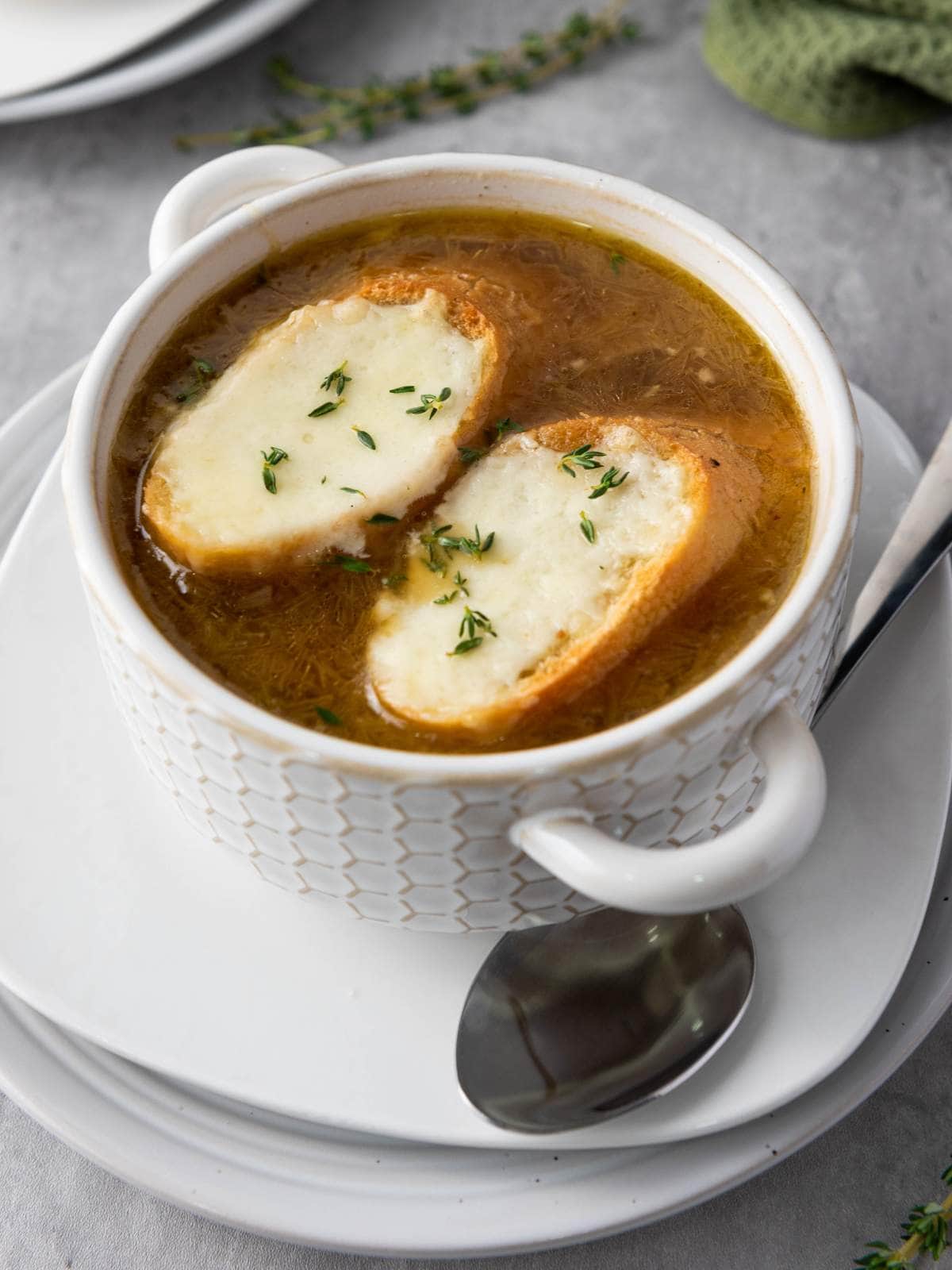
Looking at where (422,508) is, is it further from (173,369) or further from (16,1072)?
(16,1072)

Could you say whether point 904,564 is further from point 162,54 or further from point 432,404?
point 162,54

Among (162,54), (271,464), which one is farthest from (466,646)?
(162,54)

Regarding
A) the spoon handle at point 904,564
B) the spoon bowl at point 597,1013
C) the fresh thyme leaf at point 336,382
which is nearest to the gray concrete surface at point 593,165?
the spoon handle at point 904,564

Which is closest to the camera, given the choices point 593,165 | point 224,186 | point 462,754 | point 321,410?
point 462,754

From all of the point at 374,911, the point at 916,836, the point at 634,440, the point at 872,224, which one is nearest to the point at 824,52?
the point at 872,224

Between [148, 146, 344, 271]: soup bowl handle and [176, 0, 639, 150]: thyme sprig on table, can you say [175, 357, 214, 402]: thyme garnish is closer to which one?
[148, 146, 344, 271]: soup bowl handle

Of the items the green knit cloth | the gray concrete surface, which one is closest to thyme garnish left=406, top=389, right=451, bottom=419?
the gray concrete surface

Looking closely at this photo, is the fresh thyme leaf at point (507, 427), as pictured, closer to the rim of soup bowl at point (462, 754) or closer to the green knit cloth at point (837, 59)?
the rim of soup bowl at point (462, 754)
